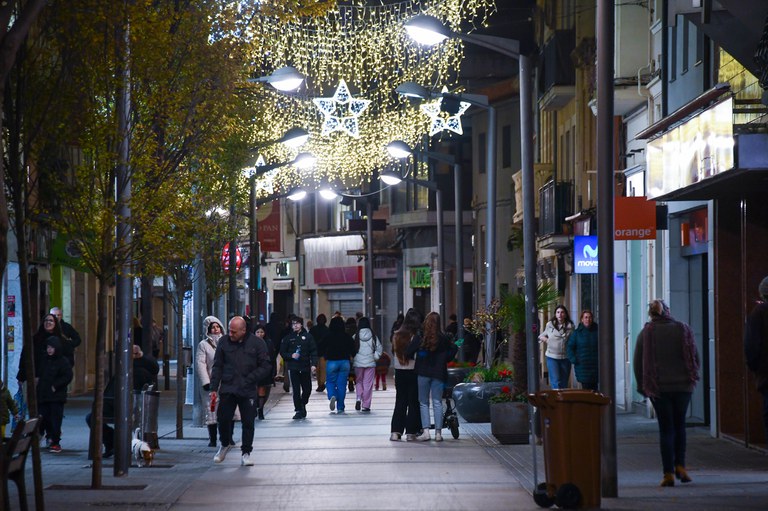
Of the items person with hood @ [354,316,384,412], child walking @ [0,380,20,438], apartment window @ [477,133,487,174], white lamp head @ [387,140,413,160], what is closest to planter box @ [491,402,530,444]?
person with hood @ [354,316,384,412]

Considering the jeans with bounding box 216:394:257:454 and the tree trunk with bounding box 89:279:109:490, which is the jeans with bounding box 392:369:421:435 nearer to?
the jeans with bounding box 216:394:257:454

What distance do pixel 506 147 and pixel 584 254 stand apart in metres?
24.3

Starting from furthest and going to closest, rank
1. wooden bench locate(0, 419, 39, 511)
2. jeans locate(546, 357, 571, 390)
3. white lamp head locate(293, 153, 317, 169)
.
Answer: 1. white lamp head locate(293, 153, 317, 169)
2. jeans locate(546, 357, 571, 390)
3. wooden bench locate(0, 419, 39, 511)

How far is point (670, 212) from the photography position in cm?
2528

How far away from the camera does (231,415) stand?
1920cm

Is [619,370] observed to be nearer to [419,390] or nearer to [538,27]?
[419,390]

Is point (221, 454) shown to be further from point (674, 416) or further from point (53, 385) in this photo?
point (674, 416)

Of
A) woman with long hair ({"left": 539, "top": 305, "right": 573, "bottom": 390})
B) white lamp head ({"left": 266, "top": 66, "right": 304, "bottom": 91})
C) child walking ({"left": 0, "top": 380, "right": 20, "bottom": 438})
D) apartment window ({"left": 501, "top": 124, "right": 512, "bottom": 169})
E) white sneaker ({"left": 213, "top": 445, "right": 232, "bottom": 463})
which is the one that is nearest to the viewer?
child walking ({"left": 0, "top": 380, "right": 20, "bottom": 438})

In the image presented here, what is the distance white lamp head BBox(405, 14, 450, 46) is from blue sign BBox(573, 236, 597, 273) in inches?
284

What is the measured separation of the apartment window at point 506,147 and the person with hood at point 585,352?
27428 mm

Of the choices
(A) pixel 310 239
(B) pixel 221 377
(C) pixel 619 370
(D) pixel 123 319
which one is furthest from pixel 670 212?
(A) pixel 310 239

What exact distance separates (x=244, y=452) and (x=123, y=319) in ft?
8.07

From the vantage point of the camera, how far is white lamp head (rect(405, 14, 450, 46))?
23203mm

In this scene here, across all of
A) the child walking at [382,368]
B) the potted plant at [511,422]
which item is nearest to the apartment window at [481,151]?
the child walking at [382,368]
